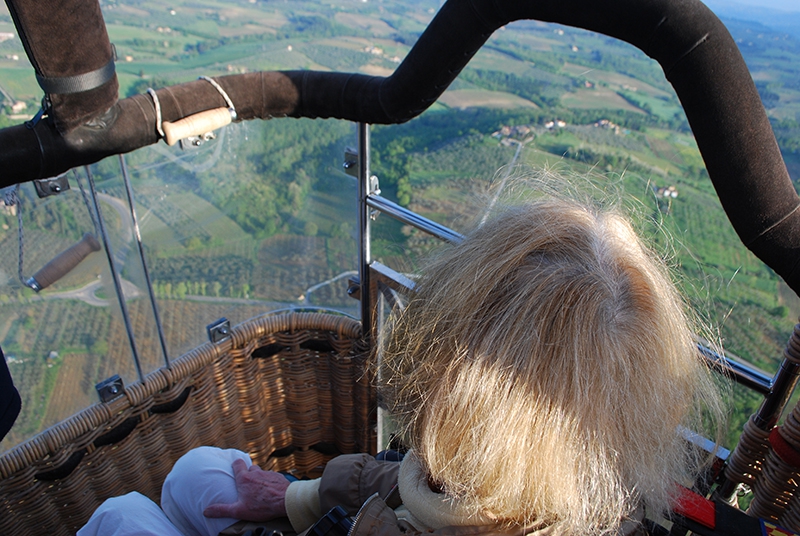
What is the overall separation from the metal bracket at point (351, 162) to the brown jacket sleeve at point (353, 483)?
754 mm

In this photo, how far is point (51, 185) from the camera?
3.70 ft

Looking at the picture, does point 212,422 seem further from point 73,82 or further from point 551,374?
point 551,374

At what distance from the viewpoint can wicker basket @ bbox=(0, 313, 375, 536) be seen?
132 cm

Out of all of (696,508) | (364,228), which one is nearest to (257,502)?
(364,228)

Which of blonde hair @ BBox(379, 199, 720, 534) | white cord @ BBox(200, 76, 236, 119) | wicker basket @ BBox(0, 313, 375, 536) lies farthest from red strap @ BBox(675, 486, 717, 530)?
white cord @ BBox(200, 76, 236, 119)

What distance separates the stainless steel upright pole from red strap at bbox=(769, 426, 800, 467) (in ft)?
3.43

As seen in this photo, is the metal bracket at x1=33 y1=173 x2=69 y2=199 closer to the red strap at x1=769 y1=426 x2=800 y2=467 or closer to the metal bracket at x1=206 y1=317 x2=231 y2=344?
the metal bracket at x1=206 y1=317 x2=231 y2=344

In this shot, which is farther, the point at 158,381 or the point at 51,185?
the point at 158,381

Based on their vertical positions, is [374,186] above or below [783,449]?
above

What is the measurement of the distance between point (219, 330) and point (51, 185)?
0.62 meters

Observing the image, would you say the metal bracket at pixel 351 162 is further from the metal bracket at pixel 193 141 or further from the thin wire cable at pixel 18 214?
the thin wire cable at pixel 18 214

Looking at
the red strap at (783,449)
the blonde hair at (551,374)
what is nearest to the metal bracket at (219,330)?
the blonde hair at (551,374)

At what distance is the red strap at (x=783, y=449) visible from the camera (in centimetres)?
92

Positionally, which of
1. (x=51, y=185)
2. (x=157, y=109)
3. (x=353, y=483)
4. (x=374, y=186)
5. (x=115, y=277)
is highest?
(x=157, y=109)
